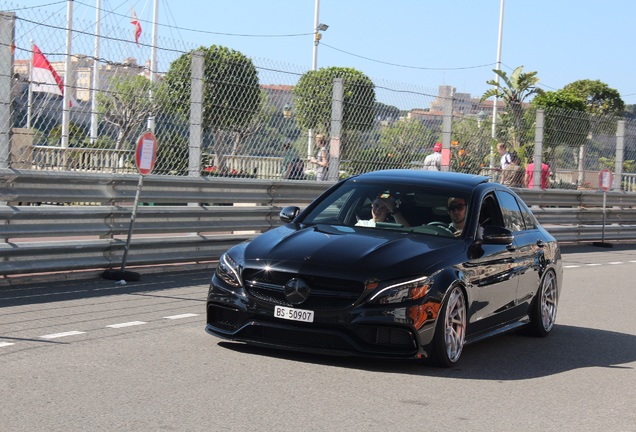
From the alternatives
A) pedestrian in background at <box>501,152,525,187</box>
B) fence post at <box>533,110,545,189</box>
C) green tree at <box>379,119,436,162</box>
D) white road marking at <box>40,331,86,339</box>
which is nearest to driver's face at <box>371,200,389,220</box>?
white road marking at <box>40,331,86,339</box>

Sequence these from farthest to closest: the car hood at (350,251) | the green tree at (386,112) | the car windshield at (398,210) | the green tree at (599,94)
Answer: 1. the green tree at (599,94)
2. the green tree at (386,112)
3. the car windshield at (398,210)
4. the car hood at (350,251)

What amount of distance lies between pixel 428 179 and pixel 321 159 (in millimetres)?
7255

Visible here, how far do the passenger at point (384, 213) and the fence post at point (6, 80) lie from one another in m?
4.39

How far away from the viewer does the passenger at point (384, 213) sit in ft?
29.0

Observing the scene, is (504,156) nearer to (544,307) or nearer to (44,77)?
(544,307)

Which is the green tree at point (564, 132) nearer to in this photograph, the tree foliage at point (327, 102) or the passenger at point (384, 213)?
the tree foliage at point (327, 102)

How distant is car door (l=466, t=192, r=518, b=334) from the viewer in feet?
27.6

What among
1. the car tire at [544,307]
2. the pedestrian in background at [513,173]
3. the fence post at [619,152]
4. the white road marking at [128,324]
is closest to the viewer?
the white road marking at [128,324]

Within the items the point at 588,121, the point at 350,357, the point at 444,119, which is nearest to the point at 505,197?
the point at 350,357

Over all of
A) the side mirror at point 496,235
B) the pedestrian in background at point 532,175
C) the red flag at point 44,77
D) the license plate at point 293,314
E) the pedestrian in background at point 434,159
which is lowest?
the license plate at point 293,314

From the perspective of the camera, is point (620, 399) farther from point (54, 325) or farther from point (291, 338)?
point (54, 325)

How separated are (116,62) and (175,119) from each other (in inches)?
61.7

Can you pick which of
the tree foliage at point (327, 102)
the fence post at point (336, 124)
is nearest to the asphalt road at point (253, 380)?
the tree foliage at point (327, 102)

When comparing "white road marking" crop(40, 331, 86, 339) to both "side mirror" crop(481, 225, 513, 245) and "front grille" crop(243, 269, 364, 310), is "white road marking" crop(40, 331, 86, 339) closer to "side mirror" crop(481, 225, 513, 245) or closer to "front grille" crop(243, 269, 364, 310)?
"front grille" crop(243, 269, 364, 310)
